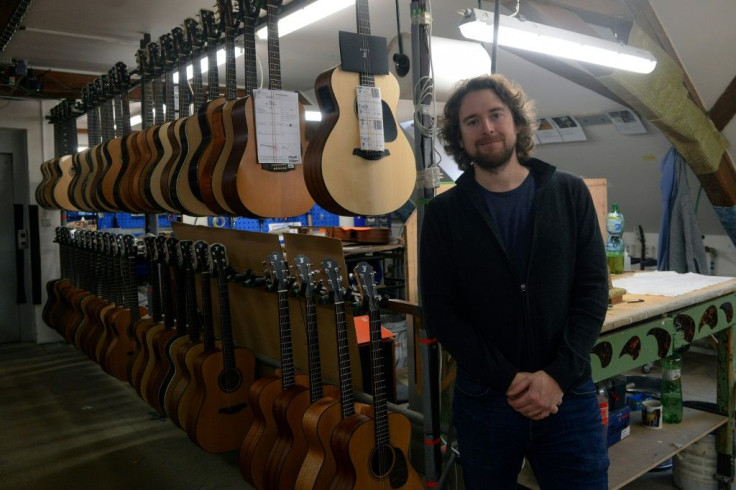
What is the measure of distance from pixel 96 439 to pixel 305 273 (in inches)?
79.7

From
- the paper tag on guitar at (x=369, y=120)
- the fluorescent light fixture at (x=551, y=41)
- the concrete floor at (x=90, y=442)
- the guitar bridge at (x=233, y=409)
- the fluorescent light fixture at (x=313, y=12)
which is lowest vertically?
the concrete floor at (x=90, y=442)

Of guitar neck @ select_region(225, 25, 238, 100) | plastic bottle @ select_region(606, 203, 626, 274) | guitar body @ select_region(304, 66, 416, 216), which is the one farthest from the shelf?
guitar neck @ select_region(225, 25, 238, 100)

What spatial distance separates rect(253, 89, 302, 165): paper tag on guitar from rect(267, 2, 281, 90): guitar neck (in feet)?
0.41

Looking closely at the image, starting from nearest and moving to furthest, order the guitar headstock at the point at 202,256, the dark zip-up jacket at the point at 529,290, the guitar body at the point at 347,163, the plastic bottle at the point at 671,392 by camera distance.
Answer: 1. the dark zip-up jacket at the point at 529,290
2. the guitar body at the point at 347,163
3. the plastic bottle at the point at 671,392
4. the guitar headstock at the point at 202,256

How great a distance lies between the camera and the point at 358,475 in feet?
6.94

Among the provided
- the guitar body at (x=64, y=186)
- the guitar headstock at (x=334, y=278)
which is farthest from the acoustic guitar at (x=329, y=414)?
the guitar body at (x=64, y=186)

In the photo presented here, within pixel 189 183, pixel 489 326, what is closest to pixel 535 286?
pixel 489 326

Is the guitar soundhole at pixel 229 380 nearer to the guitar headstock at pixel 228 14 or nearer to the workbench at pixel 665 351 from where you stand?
the workbench at pixel 665 351

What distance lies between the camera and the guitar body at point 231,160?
233 cm

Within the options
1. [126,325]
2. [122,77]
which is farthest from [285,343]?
[122,77]

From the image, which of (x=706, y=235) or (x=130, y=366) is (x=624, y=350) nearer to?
(x=130, y=366)

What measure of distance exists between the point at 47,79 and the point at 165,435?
11.7 ft

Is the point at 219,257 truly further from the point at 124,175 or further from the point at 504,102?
the point at 504,102

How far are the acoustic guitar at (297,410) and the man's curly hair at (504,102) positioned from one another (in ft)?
3.02
